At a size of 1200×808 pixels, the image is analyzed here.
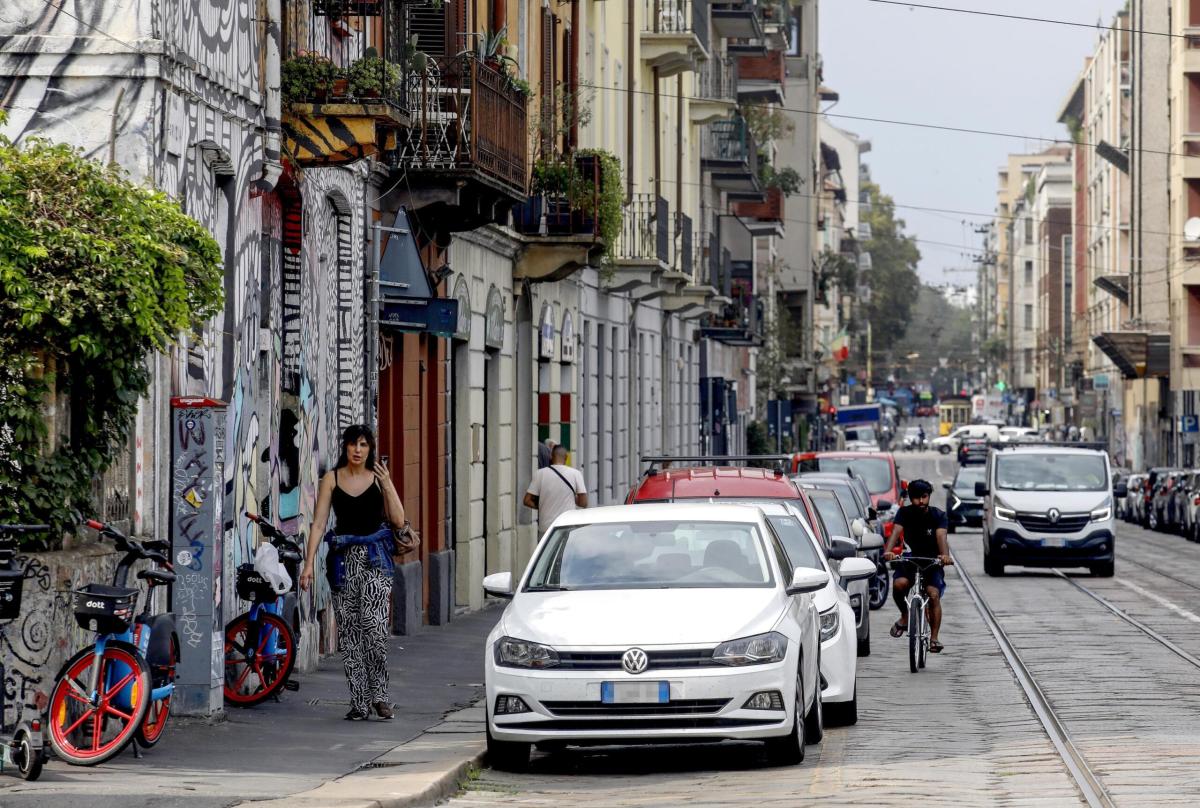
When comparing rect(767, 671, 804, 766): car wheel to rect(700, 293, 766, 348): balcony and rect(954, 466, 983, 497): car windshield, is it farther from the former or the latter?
rect(954, 466, 983, 497): car windshield

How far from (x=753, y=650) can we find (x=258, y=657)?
398cm

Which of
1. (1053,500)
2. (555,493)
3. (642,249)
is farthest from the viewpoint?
(642,249)

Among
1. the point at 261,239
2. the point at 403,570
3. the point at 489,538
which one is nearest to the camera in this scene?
the point at 261,239

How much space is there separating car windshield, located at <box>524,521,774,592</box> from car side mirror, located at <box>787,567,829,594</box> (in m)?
0.16

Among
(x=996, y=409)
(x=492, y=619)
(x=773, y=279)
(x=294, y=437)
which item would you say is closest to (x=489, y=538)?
(x=492, y=619)

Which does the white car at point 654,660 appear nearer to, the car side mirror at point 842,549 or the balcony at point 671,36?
the car side mirror at point 842,549

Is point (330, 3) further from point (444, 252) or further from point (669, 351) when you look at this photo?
point (669, 351)

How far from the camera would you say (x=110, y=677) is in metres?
11.3

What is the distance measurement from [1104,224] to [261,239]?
90964mm

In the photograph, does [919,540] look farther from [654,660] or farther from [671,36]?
[671,36]

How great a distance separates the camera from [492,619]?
24.5 m

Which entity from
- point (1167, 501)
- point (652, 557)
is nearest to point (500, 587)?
point (652, 557)

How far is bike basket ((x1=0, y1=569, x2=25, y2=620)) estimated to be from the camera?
10.3m

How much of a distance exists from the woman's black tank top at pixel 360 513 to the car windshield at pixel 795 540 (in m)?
2.87
